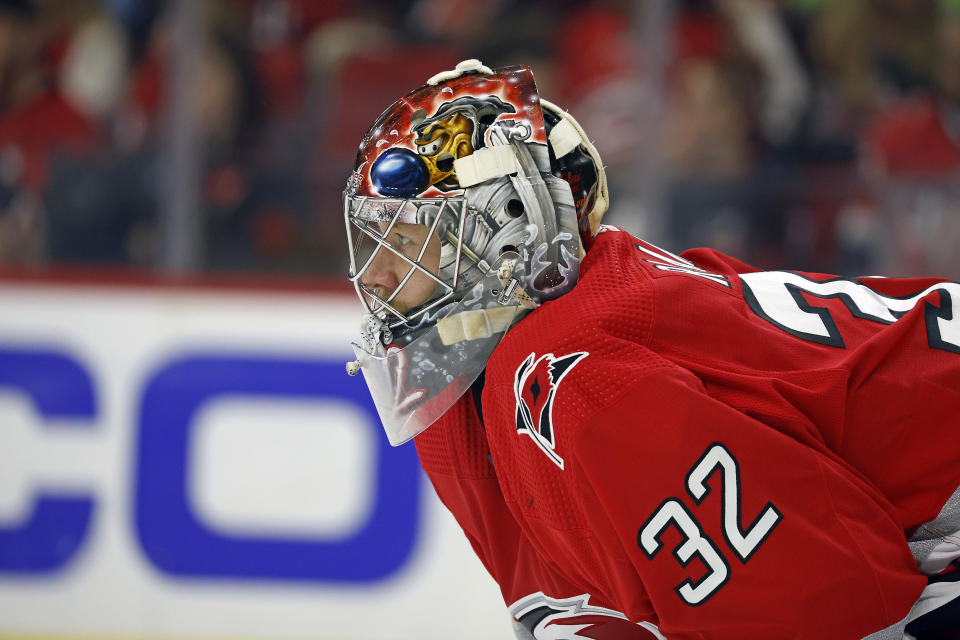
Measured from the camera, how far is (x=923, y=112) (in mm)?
3258

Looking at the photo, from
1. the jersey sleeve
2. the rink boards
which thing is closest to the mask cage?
the jersey sleeve

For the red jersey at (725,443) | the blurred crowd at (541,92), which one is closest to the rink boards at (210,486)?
the blurred crowd at (541,92)

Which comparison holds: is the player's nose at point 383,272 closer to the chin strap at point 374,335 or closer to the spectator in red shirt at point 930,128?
the chin strap at point 374,335

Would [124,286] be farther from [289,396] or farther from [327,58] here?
[327,58]

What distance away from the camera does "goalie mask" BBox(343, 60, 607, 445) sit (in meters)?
1.57

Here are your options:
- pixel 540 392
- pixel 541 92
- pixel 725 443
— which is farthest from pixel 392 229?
pixel 541 92

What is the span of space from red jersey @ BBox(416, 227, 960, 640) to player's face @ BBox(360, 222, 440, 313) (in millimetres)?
173

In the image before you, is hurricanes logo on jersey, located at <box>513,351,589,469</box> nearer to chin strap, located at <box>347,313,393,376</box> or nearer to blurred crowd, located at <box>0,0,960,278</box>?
chin strap, located at <box>347,313,393,376</box>

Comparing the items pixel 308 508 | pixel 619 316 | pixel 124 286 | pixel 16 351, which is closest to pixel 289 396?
pixel 308 508

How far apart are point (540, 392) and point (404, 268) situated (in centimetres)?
36

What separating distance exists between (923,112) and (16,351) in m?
2.88

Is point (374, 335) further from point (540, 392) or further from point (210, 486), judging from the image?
point (210, 486)

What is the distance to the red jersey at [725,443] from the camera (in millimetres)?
1319

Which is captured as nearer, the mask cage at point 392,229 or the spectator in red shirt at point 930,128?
the mask cage at point 392,229
